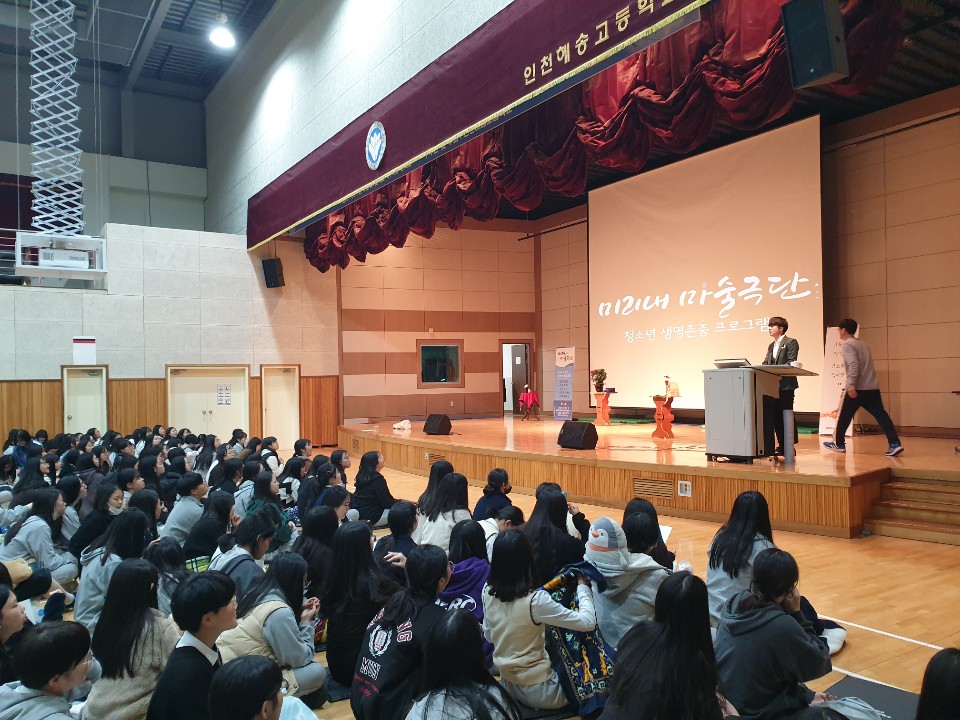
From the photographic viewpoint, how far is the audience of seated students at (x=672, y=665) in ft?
5.35

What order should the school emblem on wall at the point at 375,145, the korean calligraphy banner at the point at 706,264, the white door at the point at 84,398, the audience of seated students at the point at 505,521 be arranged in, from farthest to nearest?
the white door at the point at 84,398 < the korean calligraphy banner at the point at 706,264 < the school emblem on wall at the point at 375,145 < the audience of seated students at the point at 505,521

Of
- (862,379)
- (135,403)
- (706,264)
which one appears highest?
(706,264)

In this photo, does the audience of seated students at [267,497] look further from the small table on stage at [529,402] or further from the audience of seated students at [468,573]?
the small table on stage at [529,402]

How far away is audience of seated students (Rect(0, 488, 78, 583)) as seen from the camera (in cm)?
405

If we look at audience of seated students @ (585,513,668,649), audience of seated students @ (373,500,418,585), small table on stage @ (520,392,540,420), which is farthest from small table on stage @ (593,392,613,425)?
audience of seated students @ (585,513,668,649)

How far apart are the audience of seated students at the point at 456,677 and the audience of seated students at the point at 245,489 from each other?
306 centimetres

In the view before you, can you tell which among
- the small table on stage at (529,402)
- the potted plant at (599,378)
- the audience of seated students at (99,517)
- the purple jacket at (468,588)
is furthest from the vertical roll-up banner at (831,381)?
the audience of seated students at (99,517)

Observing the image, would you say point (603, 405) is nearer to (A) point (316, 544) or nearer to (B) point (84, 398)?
(A) point (316, 544)

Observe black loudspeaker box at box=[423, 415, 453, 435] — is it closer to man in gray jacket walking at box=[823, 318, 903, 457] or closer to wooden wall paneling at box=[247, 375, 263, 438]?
wooden wall paneling at box=[247, 375, 263, 438]

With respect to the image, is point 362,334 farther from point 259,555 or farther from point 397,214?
point 259,555

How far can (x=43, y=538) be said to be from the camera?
13.4 ft

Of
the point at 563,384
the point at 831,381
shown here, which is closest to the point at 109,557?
the point at 831,381

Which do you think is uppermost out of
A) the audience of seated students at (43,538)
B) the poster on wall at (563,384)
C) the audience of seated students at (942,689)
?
the poster on wall at (563,384)

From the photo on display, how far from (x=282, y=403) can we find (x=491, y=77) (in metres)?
8.13
